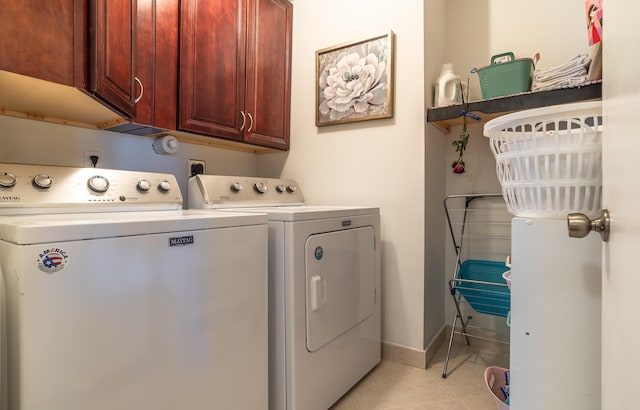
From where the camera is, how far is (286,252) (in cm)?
134

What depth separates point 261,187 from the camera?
201 cm

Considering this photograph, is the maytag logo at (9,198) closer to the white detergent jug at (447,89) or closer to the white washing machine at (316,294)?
the white washing machine at (316,294)

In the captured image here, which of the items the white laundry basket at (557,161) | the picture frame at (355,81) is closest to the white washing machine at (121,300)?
the white laundry basket at (557,161)

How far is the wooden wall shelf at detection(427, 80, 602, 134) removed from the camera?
1483mm

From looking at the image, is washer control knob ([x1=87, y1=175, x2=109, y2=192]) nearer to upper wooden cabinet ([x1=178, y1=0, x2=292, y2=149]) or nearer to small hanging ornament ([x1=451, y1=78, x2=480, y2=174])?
upper wooden cabinet ([x1=178, y1=0, x2=292, y2=149])

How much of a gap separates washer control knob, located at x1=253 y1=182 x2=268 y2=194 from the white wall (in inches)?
15.3

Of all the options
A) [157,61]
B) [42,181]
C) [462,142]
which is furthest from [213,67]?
[462,142]

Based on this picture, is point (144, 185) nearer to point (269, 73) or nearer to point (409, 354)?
point (269, 73)

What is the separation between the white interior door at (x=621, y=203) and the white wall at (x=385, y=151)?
4.34 ft

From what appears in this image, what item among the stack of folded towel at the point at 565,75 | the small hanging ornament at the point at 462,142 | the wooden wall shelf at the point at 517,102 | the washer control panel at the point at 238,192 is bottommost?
the washer control panel at the point at 238,192

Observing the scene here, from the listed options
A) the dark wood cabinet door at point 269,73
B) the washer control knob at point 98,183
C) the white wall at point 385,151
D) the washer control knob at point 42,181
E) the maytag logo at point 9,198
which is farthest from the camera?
the dark wood cabinet door at point 269,73

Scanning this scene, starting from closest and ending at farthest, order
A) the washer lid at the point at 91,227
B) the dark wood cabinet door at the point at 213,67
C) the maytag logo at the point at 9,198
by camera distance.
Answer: the washer lid at the point at 91,227 → the maytag logo at the point at 9,198 → the dark wood cabinet door at the point at 213,67

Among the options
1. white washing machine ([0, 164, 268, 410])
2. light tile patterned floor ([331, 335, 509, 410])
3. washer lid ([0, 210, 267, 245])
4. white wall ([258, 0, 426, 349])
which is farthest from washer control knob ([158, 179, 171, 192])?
light tile patterned floor ([331, 335, 509, 410])

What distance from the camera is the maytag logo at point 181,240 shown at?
3.24 ft
